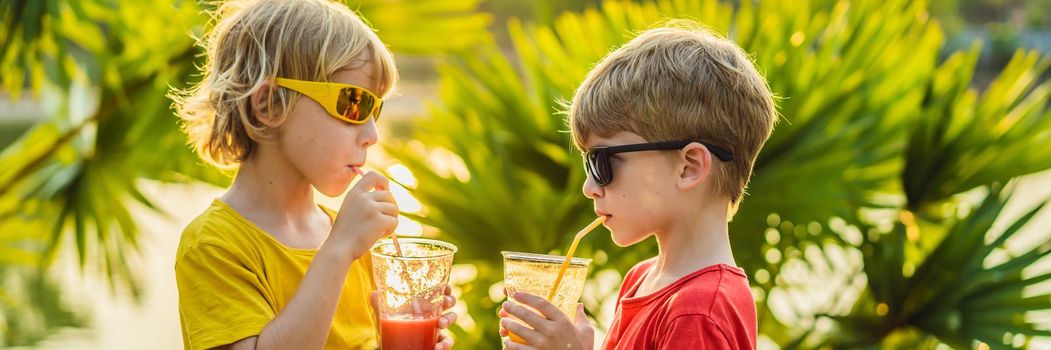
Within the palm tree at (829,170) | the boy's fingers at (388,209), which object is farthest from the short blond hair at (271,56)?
Result: the palm tree at (829,170)

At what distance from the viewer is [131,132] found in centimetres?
392

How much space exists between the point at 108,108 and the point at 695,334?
9.88 ft

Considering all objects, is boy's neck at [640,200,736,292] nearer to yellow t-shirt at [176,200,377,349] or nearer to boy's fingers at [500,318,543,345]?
boy's fingers at [500,318,543,345]

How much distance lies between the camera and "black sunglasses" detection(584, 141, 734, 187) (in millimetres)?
1646

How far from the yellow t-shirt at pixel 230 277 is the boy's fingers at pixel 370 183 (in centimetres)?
18

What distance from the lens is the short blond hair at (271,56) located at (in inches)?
72.3

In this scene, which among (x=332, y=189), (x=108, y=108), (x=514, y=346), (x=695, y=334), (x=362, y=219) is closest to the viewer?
(x=695, y=334)

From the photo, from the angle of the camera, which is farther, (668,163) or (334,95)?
(334,95)

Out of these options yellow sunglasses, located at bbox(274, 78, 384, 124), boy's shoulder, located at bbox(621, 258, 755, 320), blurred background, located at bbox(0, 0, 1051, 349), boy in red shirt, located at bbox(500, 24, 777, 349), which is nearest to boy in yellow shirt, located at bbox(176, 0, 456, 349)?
yellow sunglasses, located at bbox(274, 78, 384, 124)

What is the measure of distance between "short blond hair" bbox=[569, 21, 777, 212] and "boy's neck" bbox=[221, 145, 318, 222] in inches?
20.6

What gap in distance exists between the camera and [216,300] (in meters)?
1.71

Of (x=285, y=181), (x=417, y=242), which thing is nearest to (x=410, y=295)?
(x=417, y=242)

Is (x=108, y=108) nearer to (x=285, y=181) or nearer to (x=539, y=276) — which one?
(x=285, y=181)

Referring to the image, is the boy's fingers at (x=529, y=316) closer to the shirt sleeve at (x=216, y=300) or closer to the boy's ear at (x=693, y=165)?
the boy's ear at (x=693, y=165)
